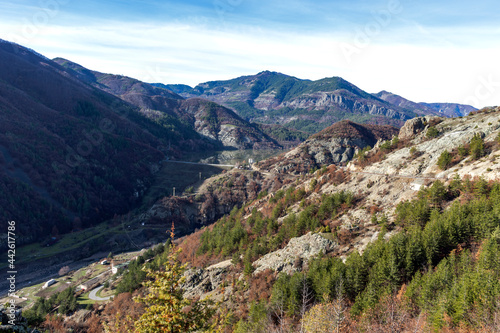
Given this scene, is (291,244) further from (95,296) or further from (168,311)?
(95,296)

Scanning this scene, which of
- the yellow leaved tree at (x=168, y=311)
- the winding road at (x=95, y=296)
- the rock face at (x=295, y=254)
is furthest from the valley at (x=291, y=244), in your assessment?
the winding road at (x=95, y=296)

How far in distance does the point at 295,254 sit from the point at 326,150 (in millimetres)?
117217

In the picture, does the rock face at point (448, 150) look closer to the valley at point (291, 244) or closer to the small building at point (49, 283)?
the valley at point (291, 244)

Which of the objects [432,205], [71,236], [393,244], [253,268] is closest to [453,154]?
[432,205]

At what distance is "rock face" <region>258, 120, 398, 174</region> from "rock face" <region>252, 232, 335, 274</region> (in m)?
93.2

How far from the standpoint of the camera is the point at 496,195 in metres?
27.0

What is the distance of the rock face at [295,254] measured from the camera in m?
36.2

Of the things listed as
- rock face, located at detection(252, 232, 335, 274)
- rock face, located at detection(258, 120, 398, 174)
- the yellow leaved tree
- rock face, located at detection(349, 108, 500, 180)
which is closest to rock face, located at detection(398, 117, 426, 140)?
rock face, located at detection(349, 108, 500, 180)

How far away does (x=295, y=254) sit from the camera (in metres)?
37.9

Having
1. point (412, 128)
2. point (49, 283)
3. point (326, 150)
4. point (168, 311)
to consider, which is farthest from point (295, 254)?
point (326, 150)

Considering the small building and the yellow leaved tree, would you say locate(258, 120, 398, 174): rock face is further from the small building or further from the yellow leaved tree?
the yellow leaved tree

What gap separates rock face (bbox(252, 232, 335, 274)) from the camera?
3622 cm

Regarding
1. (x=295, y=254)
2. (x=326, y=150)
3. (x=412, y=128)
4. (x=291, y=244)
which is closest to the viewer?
(x=295, y=254)

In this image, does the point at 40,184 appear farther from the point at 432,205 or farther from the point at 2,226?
the point at 432,205
